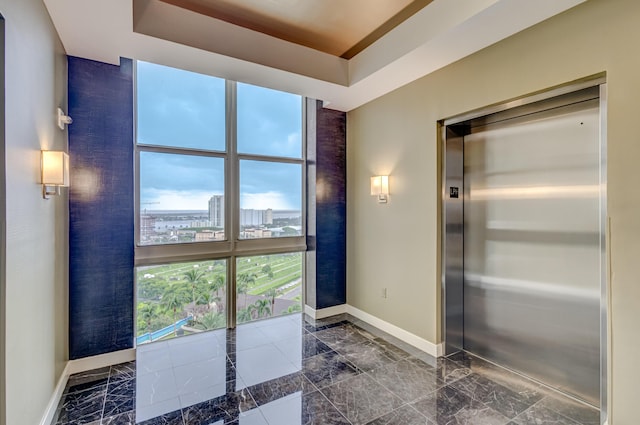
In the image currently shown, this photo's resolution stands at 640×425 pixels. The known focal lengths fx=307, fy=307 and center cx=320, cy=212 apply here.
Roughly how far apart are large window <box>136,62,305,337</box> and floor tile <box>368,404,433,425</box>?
2215mm

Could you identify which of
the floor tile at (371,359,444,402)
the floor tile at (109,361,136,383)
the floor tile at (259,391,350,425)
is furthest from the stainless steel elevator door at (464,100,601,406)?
the floor tile at (109,361,136,383)

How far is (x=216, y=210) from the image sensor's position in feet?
12.2

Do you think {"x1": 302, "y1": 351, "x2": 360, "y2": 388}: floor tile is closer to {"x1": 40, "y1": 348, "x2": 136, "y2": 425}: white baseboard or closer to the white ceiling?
{"x1": 40, "y1": 348, "x2": 136, "y2": 425}: white baseboard

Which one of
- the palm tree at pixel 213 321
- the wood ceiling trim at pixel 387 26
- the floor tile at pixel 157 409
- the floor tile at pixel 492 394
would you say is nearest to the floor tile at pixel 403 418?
the floor tile at pixel 492 394

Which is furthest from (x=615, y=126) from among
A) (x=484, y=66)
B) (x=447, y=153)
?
(x=447, y=153)

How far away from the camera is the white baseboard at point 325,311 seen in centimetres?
415

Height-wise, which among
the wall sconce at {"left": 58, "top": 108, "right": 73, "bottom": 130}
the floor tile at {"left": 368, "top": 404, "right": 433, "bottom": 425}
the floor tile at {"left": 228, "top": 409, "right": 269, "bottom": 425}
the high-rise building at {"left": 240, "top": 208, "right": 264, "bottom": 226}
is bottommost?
the floor tile at {"left": 368, "top": 404, "right": 433, "bottom": 425}

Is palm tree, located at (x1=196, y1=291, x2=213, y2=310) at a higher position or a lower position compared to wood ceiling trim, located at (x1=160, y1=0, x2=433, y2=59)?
lower

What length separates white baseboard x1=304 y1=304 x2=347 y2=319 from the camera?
→ 4.15 m

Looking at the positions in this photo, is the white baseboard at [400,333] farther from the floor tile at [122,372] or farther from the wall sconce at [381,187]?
the floor tile at [122,372]

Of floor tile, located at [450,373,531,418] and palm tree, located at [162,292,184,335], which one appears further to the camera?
palm tree, located at [162,292,184,335]

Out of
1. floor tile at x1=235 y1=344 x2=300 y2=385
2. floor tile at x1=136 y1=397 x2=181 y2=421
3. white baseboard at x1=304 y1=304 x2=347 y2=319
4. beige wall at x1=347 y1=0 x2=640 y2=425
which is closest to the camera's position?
beige wall at x1=347 y1=0 x2=640 y2=425

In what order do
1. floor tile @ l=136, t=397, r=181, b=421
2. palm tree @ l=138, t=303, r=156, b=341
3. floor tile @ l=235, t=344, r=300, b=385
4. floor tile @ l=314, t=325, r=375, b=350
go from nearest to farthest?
floor tile @ l=136, t=397, r=181, b=421, floor tile @ l=235, t=344, r=300, b=385, palm tree @ l=138, t=303, r=156, b=341, floor tile @ l=314, t=325, r=375, b=350

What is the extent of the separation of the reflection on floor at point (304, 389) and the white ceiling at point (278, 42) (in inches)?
110
